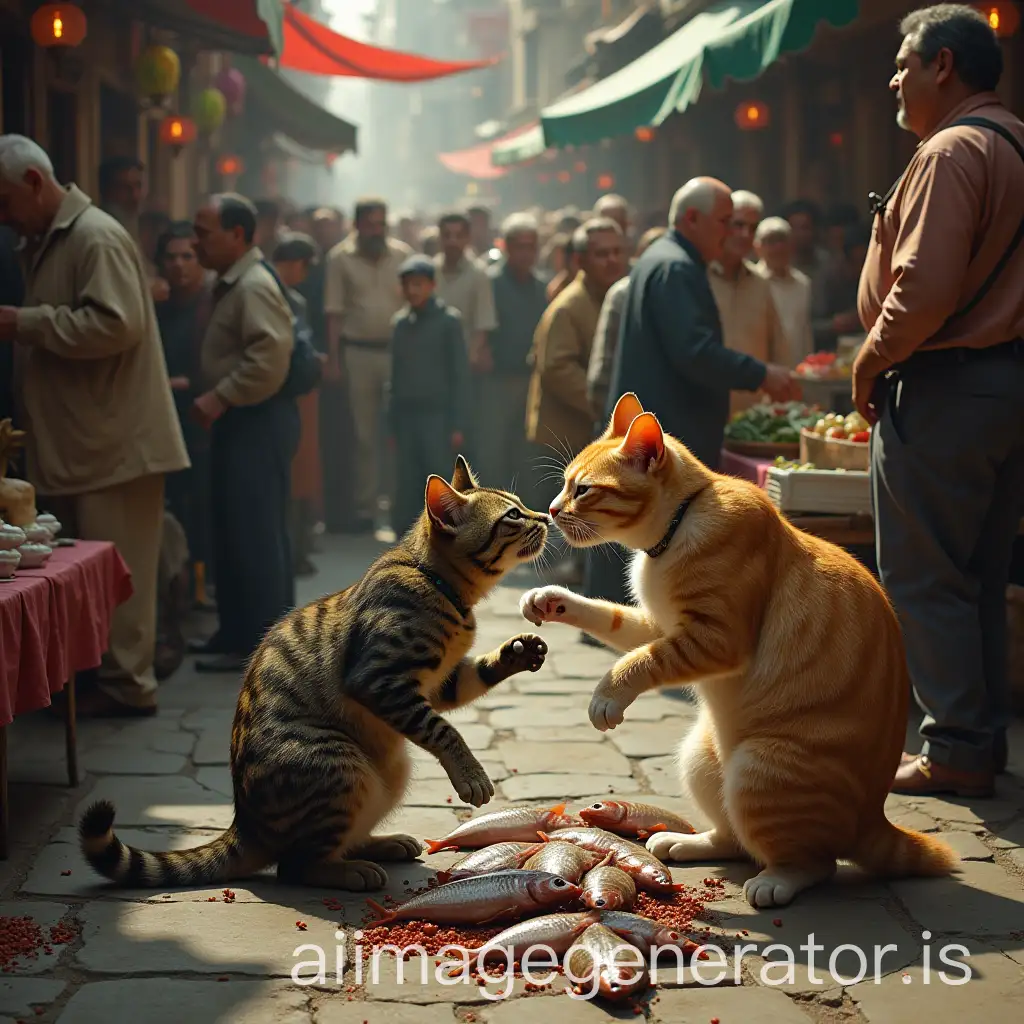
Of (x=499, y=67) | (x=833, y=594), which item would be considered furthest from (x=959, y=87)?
(x=499, y=67)

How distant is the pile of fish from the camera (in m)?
3.80

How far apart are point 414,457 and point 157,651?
3755mm

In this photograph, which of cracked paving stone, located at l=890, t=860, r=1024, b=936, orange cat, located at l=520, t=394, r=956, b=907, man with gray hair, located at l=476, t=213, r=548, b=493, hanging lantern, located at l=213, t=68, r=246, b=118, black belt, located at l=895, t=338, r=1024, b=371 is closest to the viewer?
cracked paving stone, located at l=890, t=860, r=1024, b=936

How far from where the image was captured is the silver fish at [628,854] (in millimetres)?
4359

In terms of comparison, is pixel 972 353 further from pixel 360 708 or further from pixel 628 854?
pixel 360 708

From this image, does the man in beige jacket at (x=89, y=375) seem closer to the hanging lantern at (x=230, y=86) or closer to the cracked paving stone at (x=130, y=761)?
the cracked paving stone at (x=130, y=761)

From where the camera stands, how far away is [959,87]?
17.8 feet

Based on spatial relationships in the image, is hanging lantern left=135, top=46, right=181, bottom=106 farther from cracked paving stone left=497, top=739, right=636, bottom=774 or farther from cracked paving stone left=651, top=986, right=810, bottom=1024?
cracked paving stone left=651, top=986, right=810, bottom=1024

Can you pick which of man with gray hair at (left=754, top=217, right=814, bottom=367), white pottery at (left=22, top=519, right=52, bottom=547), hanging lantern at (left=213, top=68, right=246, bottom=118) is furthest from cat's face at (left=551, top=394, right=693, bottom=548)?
hanging lantern at (left=213, top=68, right=246, bottom=118)

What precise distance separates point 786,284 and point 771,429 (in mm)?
3075

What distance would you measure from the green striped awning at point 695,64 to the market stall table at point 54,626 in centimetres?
621

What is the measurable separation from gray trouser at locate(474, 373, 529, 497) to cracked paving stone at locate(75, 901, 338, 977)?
8468 millimetres

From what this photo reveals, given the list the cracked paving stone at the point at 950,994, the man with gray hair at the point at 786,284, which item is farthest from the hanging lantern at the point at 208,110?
the cracked paving stone at the point at 950,994

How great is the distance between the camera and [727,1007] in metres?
3.66
